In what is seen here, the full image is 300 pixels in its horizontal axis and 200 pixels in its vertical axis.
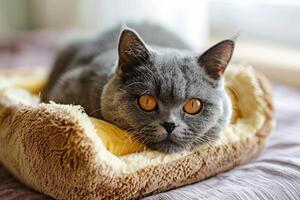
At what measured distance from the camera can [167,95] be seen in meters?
1.02

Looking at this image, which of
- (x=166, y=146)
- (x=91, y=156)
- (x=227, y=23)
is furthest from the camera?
(x=227, y=23)

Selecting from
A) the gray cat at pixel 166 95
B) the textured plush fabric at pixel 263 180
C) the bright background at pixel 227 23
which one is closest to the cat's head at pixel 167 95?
the gray cat at pixel 166 95

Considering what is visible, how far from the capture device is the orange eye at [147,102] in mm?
1028

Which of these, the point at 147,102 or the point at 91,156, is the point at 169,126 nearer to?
the point at 147,102

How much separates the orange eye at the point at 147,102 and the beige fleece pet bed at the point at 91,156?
0.08 m

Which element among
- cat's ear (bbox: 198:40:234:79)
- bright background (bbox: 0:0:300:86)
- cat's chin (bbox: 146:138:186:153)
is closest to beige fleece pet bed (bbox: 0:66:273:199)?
cat's chin (bbox: 146:138:186:153)

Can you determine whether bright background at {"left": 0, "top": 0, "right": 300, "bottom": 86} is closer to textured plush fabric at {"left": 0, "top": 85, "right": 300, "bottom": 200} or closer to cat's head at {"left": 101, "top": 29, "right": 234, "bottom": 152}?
textured plush fabric at {"left": 0, "top": 85, "right": 300, "bottom": 200}

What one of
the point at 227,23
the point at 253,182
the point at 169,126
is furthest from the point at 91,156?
the point at 227,23

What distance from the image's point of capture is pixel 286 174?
1053mm

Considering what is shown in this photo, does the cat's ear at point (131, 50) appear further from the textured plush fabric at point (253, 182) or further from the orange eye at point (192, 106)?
the textured plush fabric at point (253, 182)

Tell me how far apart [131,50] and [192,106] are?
0.61 feet

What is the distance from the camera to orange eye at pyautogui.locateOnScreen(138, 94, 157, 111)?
3.37ft

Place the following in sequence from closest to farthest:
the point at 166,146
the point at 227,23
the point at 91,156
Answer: the point at 91,156 → the point at 166,146 → the point at 227,23

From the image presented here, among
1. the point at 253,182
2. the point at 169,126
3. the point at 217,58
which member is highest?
the point at 217,58
